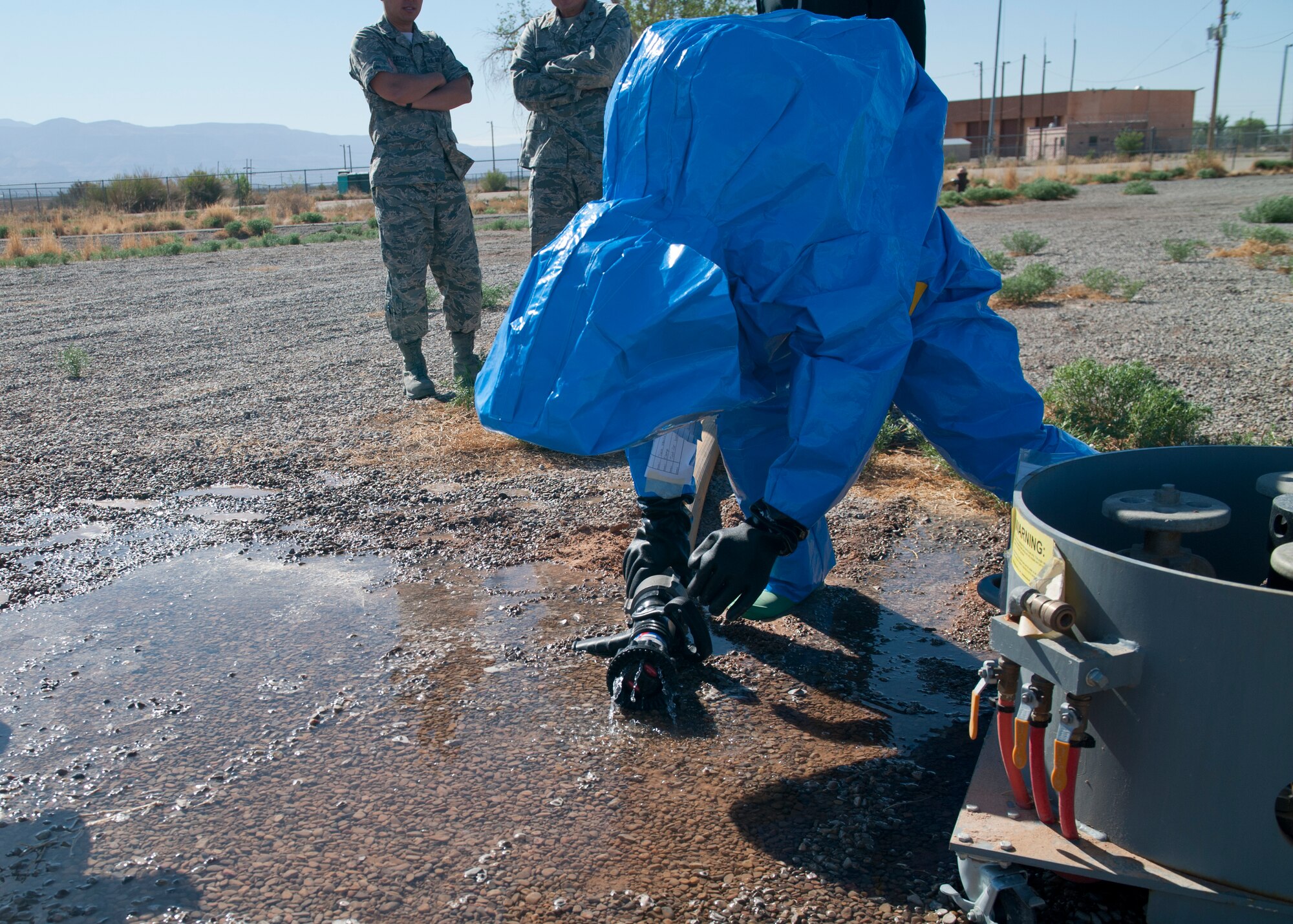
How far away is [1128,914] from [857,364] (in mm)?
1188

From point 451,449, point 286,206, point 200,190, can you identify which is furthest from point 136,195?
point 451,449

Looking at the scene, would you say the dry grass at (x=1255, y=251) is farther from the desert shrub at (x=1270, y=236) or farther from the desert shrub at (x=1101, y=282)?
the desert shrub at (x=1101, y=282)

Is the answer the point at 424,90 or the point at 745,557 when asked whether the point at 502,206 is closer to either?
the point at 424,90

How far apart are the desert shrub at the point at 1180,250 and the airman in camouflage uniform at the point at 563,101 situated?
831cm

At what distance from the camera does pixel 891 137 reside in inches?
91.9

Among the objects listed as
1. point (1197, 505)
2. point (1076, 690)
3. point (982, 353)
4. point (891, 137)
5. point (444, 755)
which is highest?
point (891, 137)

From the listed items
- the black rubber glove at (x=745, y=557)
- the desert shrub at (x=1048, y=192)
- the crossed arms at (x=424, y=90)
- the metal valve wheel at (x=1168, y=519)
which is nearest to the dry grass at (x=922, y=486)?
the black rubber glove at (x=745, y=557)

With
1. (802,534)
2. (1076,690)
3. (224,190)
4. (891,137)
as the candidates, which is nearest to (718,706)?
(802,534)

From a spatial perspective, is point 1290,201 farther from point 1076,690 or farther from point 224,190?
point 224,190

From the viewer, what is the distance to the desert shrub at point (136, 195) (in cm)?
3322

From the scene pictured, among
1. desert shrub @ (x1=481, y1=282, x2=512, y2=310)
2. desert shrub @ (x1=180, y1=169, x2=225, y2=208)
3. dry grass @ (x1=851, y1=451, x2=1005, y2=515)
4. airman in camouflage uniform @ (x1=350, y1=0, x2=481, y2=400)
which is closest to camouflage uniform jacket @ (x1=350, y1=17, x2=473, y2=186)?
airman in camouflage uniform @ (x1=350, y1=0, x2=481, y2=400)

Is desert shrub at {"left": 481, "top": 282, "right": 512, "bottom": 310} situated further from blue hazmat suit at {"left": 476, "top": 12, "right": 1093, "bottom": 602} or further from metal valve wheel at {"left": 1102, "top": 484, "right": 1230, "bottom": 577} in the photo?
metal valve wheel at {"left": 1102, "top": 484, "right": 1230, "bottom": 577}

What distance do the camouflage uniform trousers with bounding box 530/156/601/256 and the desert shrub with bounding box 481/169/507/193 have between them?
114 feet

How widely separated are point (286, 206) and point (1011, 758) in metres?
32.9
